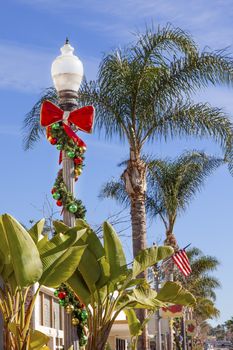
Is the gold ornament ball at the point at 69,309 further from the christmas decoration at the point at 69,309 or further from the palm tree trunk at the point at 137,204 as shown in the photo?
the palm tree trunk at the point at 137,204

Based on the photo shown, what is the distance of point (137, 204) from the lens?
60.3 ft

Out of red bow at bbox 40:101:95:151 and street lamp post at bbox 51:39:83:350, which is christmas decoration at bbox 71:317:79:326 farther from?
red bow at bbox 40:101:95:151

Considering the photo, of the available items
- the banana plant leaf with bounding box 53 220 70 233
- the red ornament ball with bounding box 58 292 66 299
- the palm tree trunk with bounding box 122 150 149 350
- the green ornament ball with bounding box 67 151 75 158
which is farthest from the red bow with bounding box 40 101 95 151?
the palm tree trunk with bounding box 122 150 149 350

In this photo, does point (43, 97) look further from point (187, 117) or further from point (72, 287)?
point (72, 287)

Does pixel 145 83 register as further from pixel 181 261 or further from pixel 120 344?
pixel 120 344

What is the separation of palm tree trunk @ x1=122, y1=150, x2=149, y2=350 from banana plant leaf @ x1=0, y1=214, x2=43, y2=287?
8.17 m

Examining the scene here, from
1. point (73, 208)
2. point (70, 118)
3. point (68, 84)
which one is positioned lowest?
point (73, 208)

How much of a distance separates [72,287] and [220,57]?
10.2 m

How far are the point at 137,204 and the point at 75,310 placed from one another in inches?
288

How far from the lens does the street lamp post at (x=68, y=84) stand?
1098cm

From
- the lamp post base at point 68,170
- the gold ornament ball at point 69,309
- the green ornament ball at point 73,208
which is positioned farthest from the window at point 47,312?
the green ornament ball at point 73,208

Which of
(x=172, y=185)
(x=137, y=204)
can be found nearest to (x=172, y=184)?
(x=172, y=185)

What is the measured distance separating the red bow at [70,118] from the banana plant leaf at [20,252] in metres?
2.11

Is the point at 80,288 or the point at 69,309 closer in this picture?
the point at 69,309
